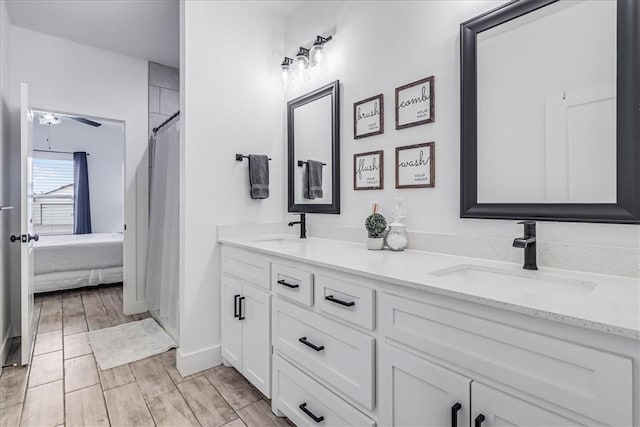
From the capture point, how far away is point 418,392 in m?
1.02

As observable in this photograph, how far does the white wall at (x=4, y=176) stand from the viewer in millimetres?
2324

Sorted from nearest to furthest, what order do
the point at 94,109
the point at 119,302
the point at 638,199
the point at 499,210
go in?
the point at 638,199
the point at 499,210
the point at 94,109
the point at 119,302

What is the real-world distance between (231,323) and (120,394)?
0.73m

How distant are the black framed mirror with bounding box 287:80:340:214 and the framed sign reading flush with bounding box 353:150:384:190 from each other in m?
0.17

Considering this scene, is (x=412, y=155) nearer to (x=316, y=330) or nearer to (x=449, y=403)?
(x=316, y=330)

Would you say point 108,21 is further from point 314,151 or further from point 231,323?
point 231,323

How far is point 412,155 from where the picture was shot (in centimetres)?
173

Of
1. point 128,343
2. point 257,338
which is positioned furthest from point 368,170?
point 128,343

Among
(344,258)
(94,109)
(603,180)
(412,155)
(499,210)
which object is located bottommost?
(344,258)

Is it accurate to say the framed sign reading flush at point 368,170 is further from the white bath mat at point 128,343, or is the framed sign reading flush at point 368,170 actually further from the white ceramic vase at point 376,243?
the white bath mat at point 128,343

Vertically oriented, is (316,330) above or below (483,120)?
below

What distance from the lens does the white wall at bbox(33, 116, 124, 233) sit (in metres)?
5.91

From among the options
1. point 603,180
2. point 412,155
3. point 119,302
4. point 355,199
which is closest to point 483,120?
point 412,155

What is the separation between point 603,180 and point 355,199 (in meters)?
1.21
